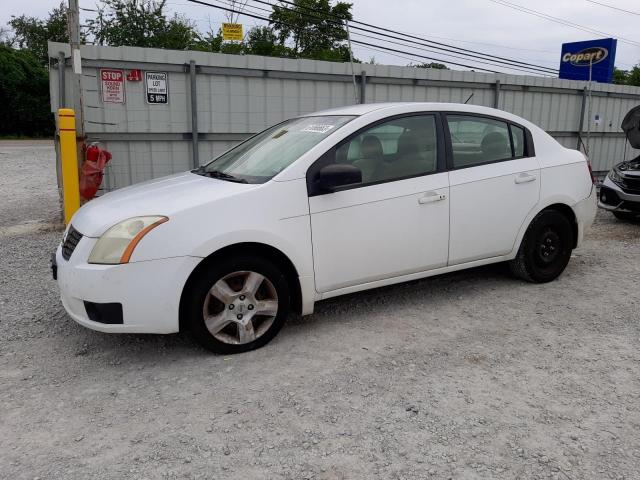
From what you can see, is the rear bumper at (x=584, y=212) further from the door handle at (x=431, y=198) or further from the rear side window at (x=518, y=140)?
the door handle at (x=431, y=198)

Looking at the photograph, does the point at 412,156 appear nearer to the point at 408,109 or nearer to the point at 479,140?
the point at 408,109

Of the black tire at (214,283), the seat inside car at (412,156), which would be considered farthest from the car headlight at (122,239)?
the seat inside car at (412,156)

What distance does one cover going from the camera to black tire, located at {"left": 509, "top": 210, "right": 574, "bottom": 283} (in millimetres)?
4875

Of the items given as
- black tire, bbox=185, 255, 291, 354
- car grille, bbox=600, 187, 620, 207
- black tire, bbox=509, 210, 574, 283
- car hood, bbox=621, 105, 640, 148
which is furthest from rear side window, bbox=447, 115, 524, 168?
car hood, bbox=621, 105, 640, 148

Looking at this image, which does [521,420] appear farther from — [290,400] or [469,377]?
[290,400]

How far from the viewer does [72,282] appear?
3.39 meters

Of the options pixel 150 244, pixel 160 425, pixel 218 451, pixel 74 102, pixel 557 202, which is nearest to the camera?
pixel 218 451

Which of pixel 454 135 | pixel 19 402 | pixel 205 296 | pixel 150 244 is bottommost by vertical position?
pixel 19 402

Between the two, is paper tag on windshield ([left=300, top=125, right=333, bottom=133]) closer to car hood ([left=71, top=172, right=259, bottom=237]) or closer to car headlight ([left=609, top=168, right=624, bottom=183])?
car hood ([left=71, top=172, right=259, bottom=237])

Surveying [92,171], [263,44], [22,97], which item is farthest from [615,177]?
[22,97]

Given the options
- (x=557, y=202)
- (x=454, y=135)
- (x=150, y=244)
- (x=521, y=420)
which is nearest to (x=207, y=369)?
(x=150, y=244)

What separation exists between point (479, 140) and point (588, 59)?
20.0 metres

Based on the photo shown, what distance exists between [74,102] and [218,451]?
593 cm

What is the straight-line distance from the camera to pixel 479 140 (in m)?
4.59
